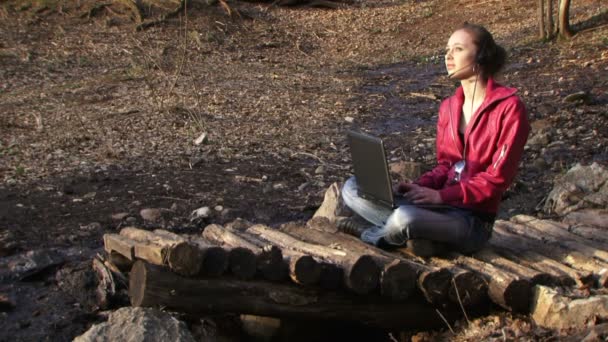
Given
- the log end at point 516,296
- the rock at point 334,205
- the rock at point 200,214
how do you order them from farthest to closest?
the rock at point 200,214 < the rock at point 334,205 < the log end at point 516,296

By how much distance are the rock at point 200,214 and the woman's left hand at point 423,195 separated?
2.65 metres

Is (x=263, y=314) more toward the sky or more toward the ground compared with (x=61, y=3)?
more toward the sky

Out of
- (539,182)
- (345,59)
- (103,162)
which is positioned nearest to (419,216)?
(539,182)

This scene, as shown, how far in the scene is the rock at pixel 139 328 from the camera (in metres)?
4.41

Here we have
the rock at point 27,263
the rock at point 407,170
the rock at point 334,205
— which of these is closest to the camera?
the rock at point 27,263

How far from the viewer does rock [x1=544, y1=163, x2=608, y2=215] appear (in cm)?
683

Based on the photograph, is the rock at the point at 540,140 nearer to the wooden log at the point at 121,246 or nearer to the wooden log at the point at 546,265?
the wooden log at the point at 546,265

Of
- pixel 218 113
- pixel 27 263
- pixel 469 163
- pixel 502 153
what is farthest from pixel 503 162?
pixel 218 113

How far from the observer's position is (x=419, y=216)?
194 inches

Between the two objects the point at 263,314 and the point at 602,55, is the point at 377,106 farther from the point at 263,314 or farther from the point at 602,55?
the point at 263,314

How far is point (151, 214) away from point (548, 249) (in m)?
3.25

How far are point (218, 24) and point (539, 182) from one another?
1071 centimetres

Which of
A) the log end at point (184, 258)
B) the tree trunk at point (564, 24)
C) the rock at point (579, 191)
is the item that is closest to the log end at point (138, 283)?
the log end at point (184, 258)

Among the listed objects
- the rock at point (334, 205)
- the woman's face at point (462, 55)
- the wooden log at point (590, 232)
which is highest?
the woman's face at point (462, 55)
